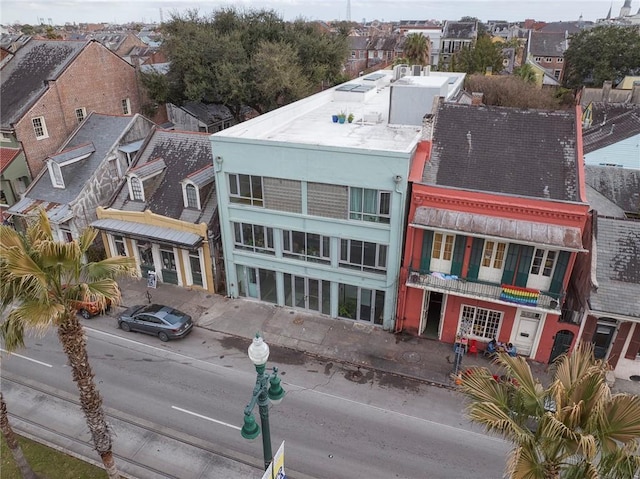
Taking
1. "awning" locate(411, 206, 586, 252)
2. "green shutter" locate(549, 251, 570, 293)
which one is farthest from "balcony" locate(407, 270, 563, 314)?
"awning" locate(411, 206, 586, 252)

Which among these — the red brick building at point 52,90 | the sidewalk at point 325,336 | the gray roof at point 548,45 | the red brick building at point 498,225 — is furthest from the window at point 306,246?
the gray roof at point 548,45

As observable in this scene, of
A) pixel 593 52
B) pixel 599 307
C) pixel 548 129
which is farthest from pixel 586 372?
pixel 593 52

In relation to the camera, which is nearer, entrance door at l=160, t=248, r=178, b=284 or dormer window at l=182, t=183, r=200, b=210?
dormer window at l=182, t=183, r=200, b=210


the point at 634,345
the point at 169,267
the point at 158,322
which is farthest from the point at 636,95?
the point at 158,322

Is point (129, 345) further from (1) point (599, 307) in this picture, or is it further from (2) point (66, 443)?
(1) point (599, 307)

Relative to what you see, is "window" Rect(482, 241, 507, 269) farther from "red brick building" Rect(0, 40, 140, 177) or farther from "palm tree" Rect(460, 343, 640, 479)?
"red brick building" Rect(0, 40, 140, 177)

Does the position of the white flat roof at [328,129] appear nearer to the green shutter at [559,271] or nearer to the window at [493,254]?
the window at [493,254]

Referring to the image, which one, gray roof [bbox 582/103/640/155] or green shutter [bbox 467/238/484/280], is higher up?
gray roof [bbox 582/103/640/155]

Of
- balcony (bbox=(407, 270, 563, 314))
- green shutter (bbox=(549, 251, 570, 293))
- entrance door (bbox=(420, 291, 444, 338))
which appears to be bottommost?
entrance door (bbox=(420, 291, 444, 338))
